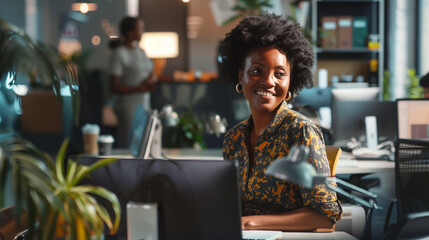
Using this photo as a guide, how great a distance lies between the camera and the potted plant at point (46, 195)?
845 millimetres

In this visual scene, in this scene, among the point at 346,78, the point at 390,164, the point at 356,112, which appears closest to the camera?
the point at 390,164

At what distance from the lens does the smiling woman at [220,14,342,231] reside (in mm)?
1467

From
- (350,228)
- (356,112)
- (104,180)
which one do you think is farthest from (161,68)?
(104,180)

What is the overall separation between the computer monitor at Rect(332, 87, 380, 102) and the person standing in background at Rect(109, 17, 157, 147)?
2.00 m

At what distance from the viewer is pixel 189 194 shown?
3.69 ft

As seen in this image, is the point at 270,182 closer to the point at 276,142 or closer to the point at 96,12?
the point at 276,142

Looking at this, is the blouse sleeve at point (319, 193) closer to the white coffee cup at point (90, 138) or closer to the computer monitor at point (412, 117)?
the computer monitor at point (412, 117)

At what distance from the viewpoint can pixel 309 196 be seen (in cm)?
145

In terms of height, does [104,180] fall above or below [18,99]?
below

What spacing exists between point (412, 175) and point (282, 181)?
1063 mm

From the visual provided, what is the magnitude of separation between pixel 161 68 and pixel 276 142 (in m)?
6.33

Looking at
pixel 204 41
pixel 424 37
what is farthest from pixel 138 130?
pixel 204 41

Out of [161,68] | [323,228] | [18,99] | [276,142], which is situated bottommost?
[323,228]

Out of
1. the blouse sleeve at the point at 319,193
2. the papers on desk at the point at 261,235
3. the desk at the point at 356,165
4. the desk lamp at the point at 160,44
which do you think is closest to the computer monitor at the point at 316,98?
the desk at the point at 356,165
